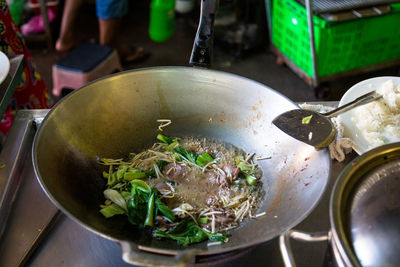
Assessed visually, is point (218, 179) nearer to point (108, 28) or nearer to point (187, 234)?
point (187, 234)

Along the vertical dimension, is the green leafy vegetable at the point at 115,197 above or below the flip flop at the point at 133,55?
above

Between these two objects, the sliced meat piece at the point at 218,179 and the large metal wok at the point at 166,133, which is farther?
the sliced meat piece at the point at 218,179

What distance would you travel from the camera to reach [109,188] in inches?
54.1

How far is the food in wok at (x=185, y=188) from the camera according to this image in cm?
123

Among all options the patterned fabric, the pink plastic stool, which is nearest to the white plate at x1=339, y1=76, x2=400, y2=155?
the patterned fabric

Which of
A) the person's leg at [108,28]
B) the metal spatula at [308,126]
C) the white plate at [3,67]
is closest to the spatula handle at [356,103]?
the metal spatula at [308,126]

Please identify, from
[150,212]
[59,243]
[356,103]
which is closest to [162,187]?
[150,212]

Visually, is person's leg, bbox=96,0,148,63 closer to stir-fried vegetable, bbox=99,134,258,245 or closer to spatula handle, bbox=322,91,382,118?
stir-fried vegetable, bbox=99,134,258,245

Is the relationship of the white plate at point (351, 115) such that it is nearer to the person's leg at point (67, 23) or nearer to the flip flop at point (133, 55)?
the flip flop at point (133, 55)

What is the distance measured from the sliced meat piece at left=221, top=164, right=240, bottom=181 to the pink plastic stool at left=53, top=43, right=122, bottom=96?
2.14 m

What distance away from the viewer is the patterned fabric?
2.03 m

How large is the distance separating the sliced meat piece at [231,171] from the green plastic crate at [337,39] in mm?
2041

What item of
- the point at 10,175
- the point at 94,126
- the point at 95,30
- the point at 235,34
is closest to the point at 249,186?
the point at 94,126

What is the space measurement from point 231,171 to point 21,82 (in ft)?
4.91
